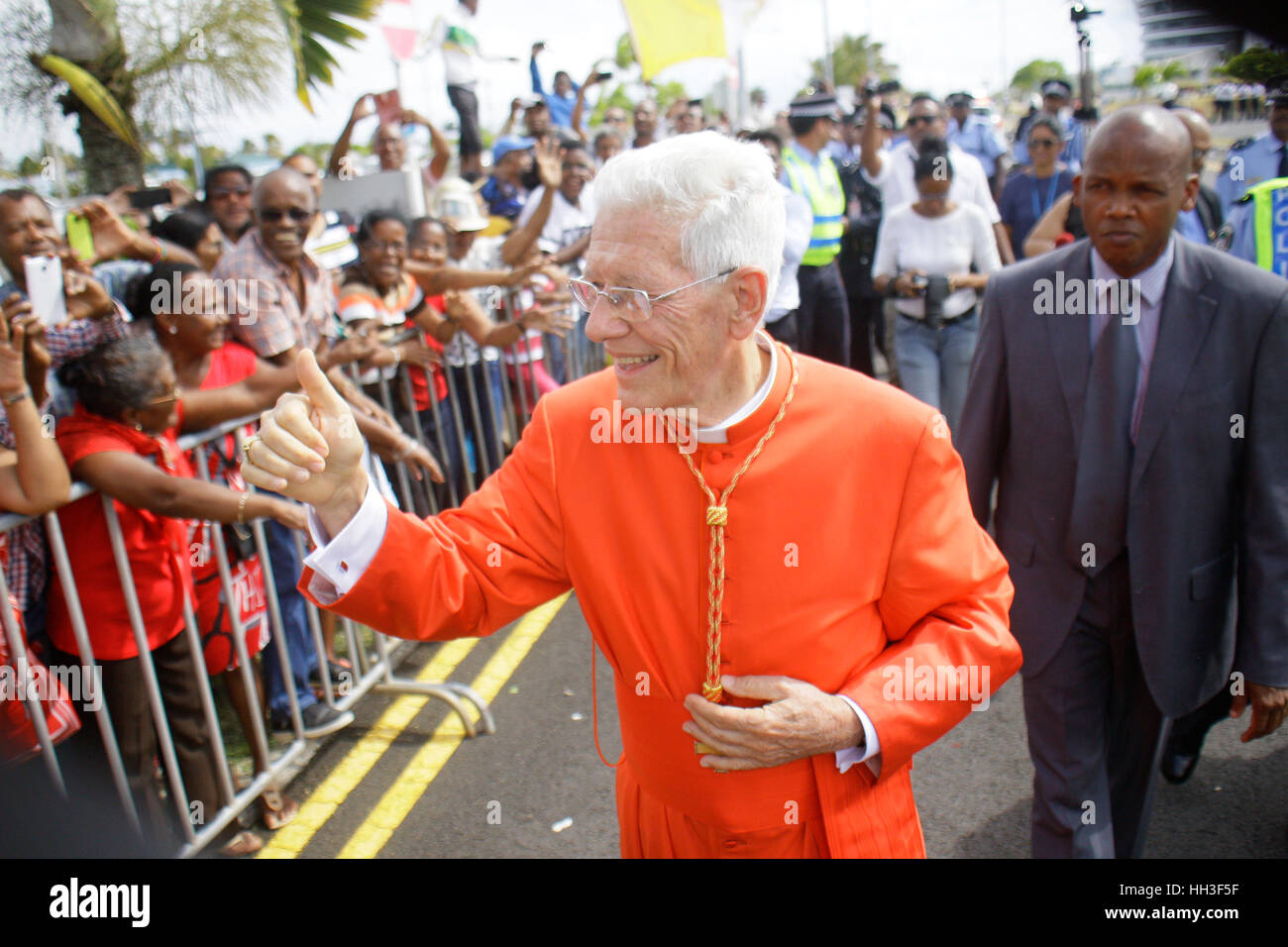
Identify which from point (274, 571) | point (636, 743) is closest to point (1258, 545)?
point (636, 743)

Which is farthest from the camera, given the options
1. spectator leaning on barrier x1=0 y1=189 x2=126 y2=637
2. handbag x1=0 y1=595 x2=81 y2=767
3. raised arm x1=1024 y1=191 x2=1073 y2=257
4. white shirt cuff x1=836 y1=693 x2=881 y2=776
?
raised arm x1=1024 y1=191 x2=1073 y2=257

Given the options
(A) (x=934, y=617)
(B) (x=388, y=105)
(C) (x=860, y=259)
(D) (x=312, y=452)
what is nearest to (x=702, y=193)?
Result: (D) (x=312, y=452)

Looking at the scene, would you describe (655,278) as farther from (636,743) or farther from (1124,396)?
(1124,396)

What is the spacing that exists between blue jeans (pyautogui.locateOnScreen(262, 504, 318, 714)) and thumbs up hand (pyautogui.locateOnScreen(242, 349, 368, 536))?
254 cm

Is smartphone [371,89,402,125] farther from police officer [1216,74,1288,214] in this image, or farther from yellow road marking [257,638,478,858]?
police officer [1216,74,1288,214]

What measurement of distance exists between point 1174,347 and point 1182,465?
30 cm

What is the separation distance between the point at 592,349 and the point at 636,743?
21.7ft

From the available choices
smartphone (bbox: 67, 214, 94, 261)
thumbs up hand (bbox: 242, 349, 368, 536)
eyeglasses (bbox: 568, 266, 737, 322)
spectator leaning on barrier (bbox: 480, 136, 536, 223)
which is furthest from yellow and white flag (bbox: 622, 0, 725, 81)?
thumbs up hand (bbox: 242, 349, 368, 536)

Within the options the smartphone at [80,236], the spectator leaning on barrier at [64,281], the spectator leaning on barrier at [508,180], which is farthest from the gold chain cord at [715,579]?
the spectator leaning on barrier at [508,180]

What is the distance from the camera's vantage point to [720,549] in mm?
1959

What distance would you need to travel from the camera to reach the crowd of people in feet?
10.4

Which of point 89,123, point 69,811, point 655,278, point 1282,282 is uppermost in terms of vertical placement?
point 89,123

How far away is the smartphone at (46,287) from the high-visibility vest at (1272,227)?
453 cm

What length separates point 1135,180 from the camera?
2.62 meters
